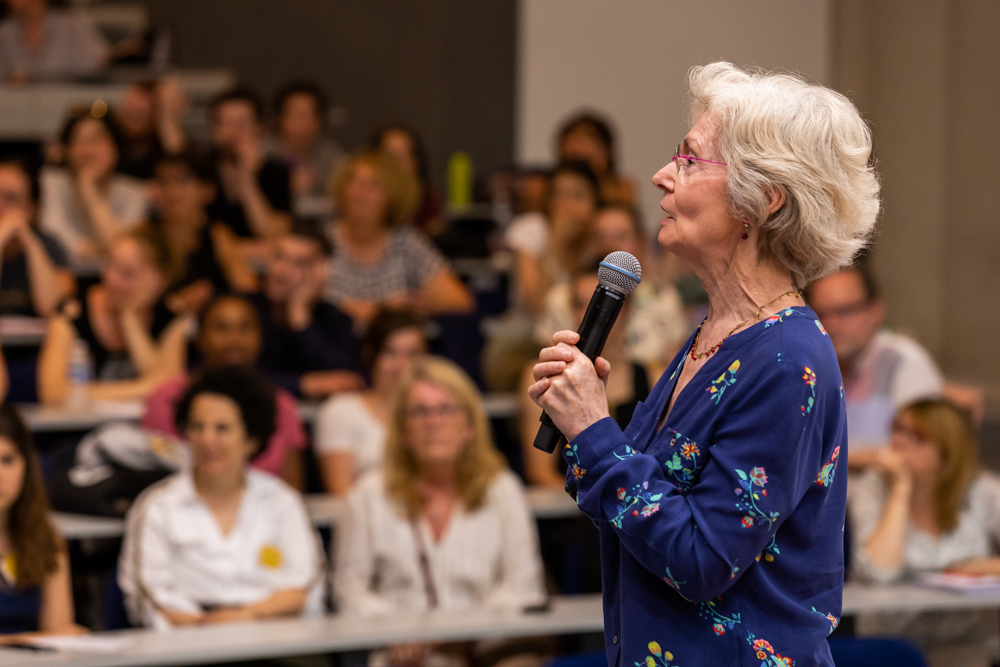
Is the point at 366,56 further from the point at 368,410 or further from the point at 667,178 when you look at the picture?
the point at 667,178

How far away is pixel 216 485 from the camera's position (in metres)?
Result: 3.02

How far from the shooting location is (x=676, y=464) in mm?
1126

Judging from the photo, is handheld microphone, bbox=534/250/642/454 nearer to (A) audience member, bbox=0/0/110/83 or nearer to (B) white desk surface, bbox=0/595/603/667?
(B) white desk surface, bbox=0/595/603/667

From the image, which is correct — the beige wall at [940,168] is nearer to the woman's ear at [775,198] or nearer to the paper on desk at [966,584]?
the paper on desk at [966,584]

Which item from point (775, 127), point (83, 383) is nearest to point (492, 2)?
point (83, 383)

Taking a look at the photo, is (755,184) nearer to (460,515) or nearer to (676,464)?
(676,464)

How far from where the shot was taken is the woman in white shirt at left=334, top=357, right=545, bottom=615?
3.04 metres

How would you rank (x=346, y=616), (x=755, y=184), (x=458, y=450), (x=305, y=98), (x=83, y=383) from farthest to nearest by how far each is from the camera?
(x=305, y=98) → (x=83, y=383) → (x=458, y=450) → (x=346, y=616) → (x=755, y=184)

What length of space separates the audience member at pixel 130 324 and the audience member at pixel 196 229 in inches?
18.1

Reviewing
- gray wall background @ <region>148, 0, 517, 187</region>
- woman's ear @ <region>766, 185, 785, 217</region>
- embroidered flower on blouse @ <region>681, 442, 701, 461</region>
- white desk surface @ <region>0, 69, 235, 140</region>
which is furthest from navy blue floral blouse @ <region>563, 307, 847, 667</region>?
gray wall background @ <region>148, 0, 517, 187</region>

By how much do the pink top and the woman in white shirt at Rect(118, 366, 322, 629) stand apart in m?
0.23

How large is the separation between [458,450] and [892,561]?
1.23 m

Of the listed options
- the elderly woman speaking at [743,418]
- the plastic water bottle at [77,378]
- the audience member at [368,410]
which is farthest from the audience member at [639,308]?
the elderly woman speaking at [743,418]

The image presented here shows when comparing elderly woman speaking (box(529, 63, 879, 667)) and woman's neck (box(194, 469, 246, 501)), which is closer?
elderly woman speaking (box(529, 63, 879, 667))
